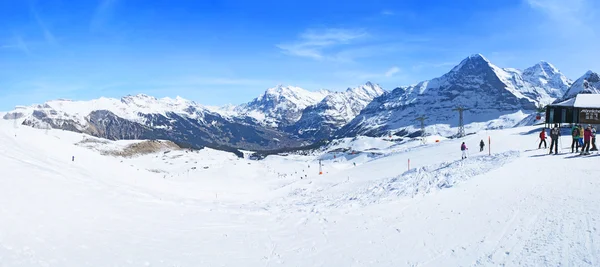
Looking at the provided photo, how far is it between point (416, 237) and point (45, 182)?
16.9 metres

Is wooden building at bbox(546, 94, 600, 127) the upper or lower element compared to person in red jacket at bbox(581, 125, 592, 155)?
upper

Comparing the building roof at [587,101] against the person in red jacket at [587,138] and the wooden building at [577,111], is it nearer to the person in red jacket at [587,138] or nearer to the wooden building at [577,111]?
the wooden building at [577,111]

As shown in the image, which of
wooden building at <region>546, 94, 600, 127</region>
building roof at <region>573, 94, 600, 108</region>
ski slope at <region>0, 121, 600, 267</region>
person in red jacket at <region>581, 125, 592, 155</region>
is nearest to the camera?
ski slope at <region>0, 121, 600, 267</region>

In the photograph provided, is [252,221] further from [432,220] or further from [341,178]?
[341,178]

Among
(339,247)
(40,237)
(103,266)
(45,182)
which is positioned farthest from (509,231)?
(45,182)

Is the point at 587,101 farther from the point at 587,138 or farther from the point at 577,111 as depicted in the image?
the point at 587,138

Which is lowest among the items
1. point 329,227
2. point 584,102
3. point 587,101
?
point 329,227

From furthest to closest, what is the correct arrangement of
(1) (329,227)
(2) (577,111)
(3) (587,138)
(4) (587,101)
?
(4) (587,101)
(2) (577,111)
(3) (587,138)
(1) (329,227)

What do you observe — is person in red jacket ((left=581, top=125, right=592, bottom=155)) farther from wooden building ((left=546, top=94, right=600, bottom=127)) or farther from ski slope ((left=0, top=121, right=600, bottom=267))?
wooden building ((left=546, top=94, right=600, bottom=127))

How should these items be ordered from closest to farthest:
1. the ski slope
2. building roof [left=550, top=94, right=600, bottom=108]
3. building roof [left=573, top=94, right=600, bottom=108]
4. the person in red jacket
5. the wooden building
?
the ski slope
the person in red jacket
the wooden building
building roof [left=573, top=94, right=600, bottom=108]
building roof [left=550, top=94, right=600, bottom=108]

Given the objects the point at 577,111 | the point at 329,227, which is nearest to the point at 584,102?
the point at 577,111

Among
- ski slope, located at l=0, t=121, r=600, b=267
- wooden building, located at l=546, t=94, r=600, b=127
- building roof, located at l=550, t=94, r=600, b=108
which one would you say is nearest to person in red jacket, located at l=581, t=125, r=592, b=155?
ski slope, located at l=0, t=121, r=600, b=267

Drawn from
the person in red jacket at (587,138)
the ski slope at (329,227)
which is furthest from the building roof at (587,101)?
the ski slope at (329,227)

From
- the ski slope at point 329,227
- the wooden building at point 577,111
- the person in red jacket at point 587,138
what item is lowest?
the ski slope at point 329,227
